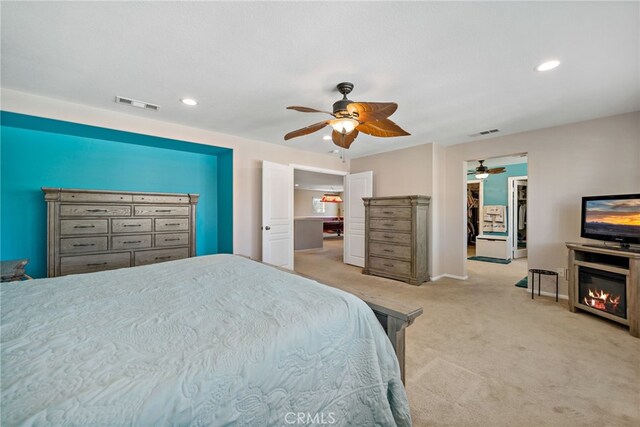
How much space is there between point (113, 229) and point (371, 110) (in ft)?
11.1

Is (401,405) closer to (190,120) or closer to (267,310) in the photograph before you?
(267,310)

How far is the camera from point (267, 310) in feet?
4.01

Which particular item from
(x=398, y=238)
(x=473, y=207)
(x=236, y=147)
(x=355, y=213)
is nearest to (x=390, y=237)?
(x=398, y=238)

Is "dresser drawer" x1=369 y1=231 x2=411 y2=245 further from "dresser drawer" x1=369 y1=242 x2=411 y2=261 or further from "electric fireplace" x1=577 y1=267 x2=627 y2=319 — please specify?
"electric fireplace" x1=577 y1=267 x2=627 y2=319

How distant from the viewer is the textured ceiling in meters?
1.62

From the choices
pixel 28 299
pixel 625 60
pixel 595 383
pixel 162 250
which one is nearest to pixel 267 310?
pixel 28 299

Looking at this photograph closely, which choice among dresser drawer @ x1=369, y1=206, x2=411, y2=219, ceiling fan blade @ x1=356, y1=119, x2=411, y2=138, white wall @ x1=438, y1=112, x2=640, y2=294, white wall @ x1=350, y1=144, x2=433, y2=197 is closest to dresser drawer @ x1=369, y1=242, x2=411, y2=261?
dresser drawer @ x1=369, y1=206, x2=411, y2=219

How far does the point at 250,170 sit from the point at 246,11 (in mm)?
2973

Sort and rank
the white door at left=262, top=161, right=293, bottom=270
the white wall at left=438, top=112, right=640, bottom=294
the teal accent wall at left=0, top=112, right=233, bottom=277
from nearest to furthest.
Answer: the teal accent wall at left=0, top=112, right=233, bottom=277 → the white wall at left=438, top=112, right=640, bottom=294 → the white door at left=262, top=161, right=293, bottom=270

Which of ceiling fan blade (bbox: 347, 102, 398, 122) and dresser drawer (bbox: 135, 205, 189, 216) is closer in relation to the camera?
ceiling fan blade (bbox: 347, 102, 398, 122)

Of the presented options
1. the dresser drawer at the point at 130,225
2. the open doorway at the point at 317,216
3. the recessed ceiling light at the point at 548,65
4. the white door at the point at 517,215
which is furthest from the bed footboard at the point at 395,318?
the white door at the point at 517,215

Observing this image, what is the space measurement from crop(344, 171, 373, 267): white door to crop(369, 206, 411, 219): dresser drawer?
1.91 feet

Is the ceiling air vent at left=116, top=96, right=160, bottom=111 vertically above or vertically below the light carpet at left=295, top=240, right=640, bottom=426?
above

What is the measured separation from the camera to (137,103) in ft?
9.58
